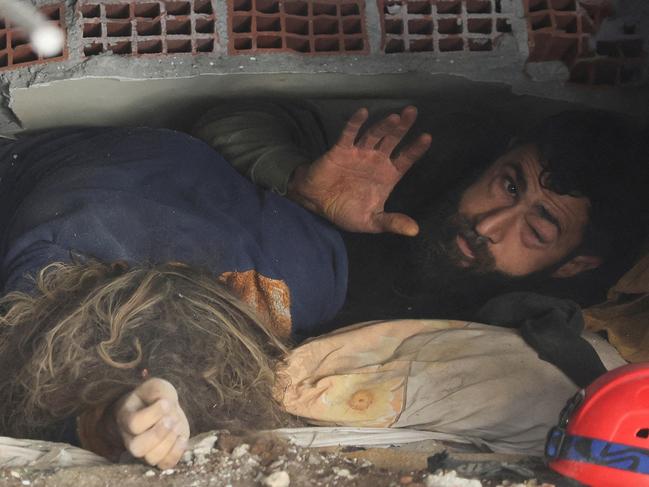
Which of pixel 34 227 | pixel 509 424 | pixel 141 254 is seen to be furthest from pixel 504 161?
pixel 34 227

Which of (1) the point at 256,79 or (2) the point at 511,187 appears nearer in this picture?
(1) the point at 256,79

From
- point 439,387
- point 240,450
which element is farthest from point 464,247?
point 240,450

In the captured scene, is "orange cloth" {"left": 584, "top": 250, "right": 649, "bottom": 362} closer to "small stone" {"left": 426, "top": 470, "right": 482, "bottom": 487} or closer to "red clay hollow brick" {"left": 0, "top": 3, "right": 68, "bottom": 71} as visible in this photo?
"small stone" {"left": 426, "top": 470, "right": 482, "bottom": 487}

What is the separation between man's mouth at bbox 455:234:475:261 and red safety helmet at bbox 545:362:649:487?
0.72 metres

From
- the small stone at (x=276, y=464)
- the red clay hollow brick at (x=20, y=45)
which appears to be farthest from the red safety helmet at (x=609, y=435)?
the red clay hollow brick at (x=20, y=45)

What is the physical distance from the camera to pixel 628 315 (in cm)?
202

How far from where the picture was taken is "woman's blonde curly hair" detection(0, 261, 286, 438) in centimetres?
148

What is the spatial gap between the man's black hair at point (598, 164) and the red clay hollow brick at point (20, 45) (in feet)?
3.61

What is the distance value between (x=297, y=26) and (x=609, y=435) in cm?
109

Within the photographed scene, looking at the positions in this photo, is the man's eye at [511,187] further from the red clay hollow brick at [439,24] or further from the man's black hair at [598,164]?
the red clay hollow brick at [439,24]

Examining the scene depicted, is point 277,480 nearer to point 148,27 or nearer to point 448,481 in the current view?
point 448,481

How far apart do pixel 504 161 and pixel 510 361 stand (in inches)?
23.6

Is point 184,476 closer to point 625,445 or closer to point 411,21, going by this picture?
point 625,445

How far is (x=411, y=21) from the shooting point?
2.01 meters
